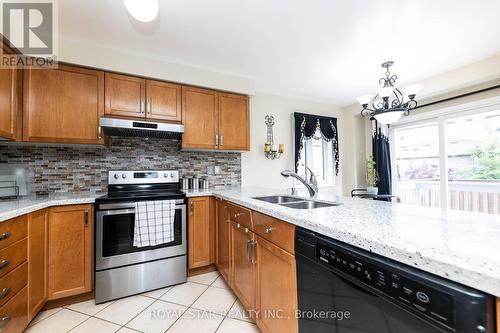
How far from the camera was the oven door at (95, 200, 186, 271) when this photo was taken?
193 cm

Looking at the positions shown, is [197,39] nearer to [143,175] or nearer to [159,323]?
[143,175]

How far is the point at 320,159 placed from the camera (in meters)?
4.03

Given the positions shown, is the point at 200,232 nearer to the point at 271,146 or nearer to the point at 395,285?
the point at 271,146

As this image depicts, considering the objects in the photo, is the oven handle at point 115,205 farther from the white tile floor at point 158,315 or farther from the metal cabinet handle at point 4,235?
the white tile floor at point 158,315

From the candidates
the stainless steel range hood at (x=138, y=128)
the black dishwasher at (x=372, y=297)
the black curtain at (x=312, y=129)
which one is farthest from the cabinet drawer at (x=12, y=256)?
the black curtain at (x=312, y=129)

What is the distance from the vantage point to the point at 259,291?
148cm

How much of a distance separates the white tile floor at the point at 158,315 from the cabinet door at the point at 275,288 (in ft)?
1.12

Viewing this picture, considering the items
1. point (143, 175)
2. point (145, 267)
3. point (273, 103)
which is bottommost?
point (145, 267)

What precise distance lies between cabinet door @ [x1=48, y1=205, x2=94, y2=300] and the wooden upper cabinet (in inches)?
29.3

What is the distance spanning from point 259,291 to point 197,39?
2.27m

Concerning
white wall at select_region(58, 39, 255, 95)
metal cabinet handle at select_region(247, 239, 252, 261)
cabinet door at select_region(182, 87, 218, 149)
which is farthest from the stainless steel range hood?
metal cabinet handle at select_region(247, 239, 252, 261)

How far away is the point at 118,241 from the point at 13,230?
0.73 metres

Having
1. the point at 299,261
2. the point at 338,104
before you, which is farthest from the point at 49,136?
the point at 338,104

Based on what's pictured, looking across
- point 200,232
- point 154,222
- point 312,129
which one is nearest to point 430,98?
point 312,129
